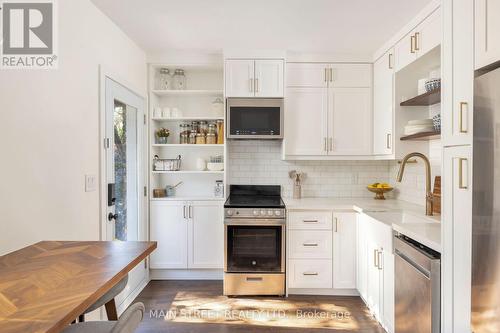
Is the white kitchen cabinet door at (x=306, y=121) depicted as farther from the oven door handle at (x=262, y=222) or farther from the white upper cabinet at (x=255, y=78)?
the oven door handle at (x=262, y=222)

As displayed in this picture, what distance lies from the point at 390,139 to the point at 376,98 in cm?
55

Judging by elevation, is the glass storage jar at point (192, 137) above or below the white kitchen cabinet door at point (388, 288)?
above

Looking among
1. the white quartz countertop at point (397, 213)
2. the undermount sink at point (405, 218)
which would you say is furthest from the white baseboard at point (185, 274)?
the undermount sink at point (405, 218)

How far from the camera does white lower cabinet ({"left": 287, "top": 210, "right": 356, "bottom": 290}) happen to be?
2939mm

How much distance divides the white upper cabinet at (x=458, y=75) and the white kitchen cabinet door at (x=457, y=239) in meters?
0.09

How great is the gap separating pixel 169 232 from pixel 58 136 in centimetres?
176

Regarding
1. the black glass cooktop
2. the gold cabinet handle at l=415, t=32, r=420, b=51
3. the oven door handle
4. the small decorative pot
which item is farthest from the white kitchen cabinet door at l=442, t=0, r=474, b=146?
the small decorative pot

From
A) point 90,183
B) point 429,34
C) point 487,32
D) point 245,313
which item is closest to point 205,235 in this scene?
point 245,313

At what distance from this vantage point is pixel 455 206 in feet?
4.64

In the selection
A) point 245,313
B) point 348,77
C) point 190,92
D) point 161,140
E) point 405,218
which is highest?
point 348,77

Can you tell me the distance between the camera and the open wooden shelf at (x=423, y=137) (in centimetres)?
237

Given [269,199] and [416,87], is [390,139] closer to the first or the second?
[416,87]

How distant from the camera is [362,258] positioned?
277cm

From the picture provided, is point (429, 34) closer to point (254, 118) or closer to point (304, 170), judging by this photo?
point (254, 118)
